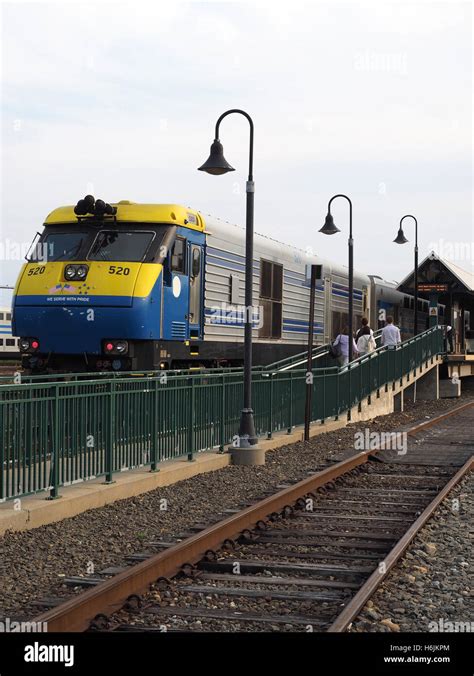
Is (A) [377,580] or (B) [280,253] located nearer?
(A) [377,580]

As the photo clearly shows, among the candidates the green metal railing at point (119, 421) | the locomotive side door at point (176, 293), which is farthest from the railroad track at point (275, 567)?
the locomotive side door at point (176, 293)

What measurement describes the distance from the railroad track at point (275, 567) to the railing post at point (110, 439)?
1469 millimetres

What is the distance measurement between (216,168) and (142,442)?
461cm

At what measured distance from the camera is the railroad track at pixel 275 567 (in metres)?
6.63

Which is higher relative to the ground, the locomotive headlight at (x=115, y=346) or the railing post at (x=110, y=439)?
the locomotive headlight at (x=115, y=346)

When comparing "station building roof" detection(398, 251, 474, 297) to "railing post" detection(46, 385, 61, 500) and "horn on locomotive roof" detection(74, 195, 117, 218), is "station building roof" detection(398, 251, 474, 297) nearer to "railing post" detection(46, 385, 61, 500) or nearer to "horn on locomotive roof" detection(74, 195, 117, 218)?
"horn on locomotive roof" detection(74, 195, 117, 218)

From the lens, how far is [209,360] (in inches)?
761

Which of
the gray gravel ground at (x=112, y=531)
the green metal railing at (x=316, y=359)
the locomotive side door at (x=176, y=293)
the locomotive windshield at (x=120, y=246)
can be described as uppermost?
the locomotive windshield at (x=120, y=246)

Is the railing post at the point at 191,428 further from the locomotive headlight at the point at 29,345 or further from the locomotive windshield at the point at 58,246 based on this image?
the locomotive windshield at the point at 58,246

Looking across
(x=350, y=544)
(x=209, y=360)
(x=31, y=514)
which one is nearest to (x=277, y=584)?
(x=350, y=544)

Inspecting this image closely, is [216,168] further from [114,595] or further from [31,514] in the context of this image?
[114,595]

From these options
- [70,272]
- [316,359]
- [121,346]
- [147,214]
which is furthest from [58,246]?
[316,359]

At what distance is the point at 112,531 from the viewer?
959cm

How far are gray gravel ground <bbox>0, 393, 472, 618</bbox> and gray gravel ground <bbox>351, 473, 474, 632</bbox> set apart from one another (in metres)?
2.20
